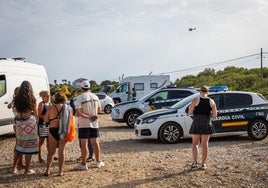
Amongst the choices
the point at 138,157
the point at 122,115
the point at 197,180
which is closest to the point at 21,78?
the point at 122,115

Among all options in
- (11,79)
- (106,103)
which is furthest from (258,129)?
(106,103)

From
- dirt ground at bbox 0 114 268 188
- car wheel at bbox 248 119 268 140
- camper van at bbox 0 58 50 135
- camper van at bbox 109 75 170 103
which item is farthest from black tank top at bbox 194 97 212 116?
camper van at bbox 109 75 170 103

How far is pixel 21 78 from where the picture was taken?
13867mm

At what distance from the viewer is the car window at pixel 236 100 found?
41.1 ft

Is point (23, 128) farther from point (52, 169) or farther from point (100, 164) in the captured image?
point (100, 164)

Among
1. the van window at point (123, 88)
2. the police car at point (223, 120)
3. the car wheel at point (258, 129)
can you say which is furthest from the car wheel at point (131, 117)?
the van window at point (123, 88)

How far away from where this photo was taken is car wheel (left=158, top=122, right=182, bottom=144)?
40.2 feet

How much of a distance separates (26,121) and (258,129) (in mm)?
7629

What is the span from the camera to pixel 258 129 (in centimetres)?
1248

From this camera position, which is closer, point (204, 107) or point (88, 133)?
point (204, 107)

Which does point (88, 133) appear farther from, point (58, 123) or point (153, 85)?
point (153, 85)

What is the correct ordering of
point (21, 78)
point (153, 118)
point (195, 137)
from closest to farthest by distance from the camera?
point (195, 137), point (153, 118), point (21, 78)

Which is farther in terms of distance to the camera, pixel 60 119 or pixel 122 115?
pixel 122 115

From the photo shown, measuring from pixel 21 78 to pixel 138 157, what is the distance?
602 cm
